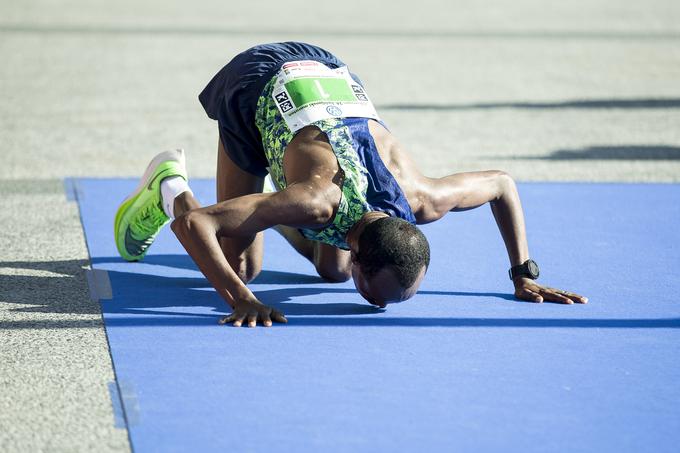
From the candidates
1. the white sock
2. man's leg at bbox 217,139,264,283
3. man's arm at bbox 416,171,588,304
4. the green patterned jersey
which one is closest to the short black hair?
the green patterned jersey

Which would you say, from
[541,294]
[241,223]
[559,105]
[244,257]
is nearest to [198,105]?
[559,105]

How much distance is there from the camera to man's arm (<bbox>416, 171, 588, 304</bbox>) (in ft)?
18.1

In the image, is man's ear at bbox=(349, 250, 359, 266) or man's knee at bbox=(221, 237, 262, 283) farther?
man's knee at bbox=(221, 237, 262, 283)

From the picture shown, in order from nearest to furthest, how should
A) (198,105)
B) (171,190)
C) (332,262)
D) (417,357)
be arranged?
(417,357)
(332,262)
(171,190)
(198,105)

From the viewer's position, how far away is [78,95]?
38.9ft

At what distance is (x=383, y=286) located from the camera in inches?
200

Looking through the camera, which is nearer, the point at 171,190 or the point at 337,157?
the point at 337,157

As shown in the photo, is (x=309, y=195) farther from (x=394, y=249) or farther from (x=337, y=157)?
(x=394, y=249)

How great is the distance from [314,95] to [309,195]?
0.76 metres

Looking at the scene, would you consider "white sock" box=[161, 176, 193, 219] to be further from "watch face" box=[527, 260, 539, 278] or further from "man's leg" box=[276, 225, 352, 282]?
"watch face" box=[527, 260, 539, 278]

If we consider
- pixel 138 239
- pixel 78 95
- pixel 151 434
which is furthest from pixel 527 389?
pixel 78 95

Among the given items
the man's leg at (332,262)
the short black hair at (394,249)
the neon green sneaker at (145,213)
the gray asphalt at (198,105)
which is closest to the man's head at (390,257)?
the short black hair at (394,249)

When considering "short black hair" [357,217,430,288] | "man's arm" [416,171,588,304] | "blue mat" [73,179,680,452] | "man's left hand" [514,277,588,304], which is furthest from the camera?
Result: "man's left hand" [514,277,588,304]

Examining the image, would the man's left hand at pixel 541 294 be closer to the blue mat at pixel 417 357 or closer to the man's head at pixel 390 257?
the blue mat at pixel 417 357
